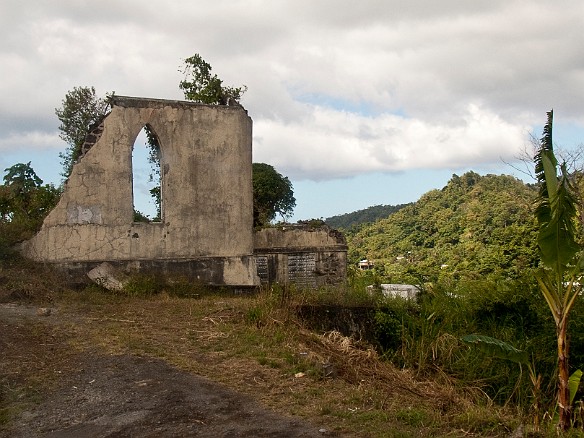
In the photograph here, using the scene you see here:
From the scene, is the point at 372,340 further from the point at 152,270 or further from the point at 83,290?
the point at 83,290

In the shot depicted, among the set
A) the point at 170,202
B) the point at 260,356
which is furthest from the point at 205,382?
the point at 170,202

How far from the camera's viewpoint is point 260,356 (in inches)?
298

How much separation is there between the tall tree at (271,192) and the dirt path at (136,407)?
16.1 metres

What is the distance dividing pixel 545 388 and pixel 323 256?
765 cm

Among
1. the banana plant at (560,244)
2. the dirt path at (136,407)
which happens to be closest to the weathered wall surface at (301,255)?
the dirt path at (136,407)

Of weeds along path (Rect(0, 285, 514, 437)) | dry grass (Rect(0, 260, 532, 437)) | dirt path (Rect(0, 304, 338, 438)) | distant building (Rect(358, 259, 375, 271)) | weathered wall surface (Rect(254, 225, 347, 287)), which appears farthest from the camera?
distant building (Rect(358, 259, 375, 271))

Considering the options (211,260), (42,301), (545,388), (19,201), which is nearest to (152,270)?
(211,260)

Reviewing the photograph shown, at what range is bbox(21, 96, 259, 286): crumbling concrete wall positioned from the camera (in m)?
12.1

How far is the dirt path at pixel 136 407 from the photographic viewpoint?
5.44 metres

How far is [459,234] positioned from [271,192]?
1040 cm

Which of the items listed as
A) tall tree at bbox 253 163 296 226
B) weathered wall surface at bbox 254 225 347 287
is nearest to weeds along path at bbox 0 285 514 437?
weathered wall surface at bbox 254 225 347 287

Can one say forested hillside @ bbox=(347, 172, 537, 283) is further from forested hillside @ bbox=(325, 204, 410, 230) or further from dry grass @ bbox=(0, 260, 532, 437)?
forested hillside @ bbox=(325, 204, 410, 230)

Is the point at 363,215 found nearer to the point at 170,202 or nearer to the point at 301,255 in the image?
the point at 301,255

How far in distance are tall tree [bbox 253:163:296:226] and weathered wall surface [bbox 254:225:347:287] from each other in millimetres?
6895
